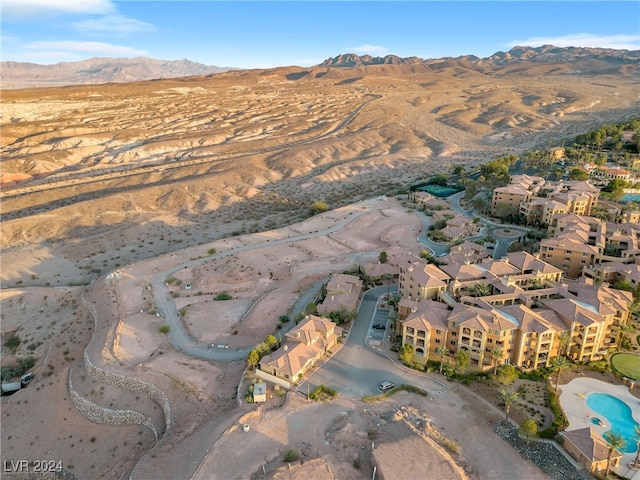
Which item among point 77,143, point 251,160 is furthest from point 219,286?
point 77,143

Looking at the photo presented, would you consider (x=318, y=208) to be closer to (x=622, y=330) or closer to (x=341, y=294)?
(x=341, y=294)

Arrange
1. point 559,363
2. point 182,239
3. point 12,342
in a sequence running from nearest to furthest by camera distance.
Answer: point 559,363
point 12,342
point 182,239

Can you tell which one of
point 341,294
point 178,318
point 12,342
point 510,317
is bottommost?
point 12,342

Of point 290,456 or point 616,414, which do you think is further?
point 616,414

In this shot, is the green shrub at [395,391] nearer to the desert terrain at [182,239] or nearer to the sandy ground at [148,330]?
the desert terrain at [182,239]

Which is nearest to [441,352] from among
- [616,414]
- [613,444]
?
[613,444]

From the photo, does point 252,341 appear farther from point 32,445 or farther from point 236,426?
point 32,445

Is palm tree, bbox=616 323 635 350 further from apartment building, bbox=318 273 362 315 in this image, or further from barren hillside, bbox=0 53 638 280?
barren hillside, bbox=0 53 638 280
